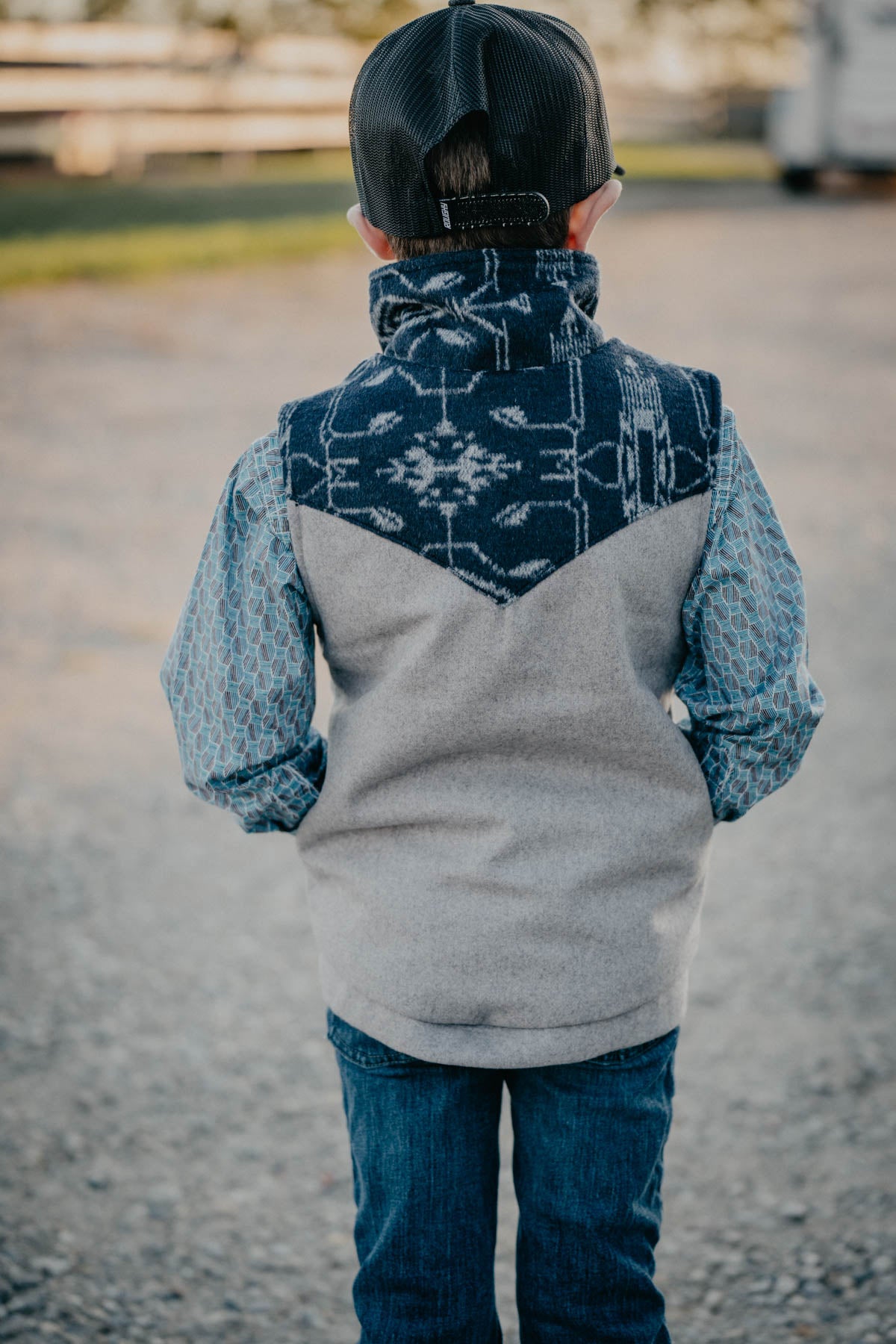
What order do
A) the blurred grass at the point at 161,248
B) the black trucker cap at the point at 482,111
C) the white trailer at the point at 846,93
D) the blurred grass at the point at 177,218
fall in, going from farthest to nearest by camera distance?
the white trailer at the point at 846,93 → the blurred grass at the point at 177,218 → the blurred grass at the point at 161,248 → the black trucker cap at the point at 482,111

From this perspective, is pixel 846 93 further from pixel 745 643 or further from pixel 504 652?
pixel 504 652

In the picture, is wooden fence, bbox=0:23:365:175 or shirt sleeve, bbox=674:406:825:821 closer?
shirt sleeve, bbox=674:406:825:821

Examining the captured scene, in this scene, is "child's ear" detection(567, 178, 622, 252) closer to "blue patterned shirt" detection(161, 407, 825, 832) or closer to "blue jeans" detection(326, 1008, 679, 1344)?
"blue patterned shirt" detection(161, 407, 825, 832)

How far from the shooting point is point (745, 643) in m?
1.42

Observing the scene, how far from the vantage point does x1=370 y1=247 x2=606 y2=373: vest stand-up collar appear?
1.30 meters

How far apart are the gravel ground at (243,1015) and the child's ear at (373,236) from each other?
5.21 ft

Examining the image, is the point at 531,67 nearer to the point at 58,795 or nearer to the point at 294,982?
Answer: the point at 294,982

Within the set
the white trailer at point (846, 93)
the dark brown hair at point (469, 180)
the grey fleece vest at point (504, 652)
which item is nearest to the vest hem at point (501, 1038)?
the grey fleece vest at point (504, 652)

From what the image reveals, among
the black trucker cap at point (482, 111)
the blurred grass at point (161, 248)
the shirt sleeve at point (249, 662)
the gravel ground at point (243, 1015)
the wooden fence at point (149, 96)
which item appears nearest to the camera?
the black trucker cap at point (482, 111)

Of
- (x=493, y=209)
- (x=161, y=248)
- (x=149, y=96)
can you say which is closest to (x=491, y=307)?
(x=493, y=209)

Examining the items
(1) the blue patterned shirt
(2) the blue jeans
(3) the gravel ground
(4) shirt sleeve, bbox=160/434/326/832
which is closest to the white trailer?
(3) the gravel ground

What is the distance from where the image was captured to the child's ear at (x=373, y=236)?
4.68ft

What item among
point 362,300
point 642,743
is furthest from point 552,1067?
point 362,300

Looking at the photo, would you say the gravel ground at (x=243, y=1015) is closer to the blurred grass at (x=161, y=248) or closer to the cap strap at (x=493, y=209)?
the cap strap at (x=493, y=209)
